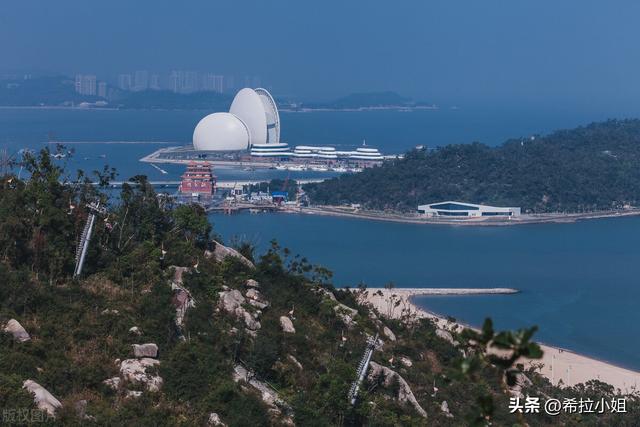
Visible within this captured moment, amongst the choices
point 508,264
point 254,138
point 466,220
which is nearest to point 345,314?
point 508,264

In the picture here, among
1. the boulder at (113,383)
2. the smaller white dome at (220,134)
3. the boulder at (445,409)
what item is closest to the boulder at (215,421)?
the boulder at (113,383)

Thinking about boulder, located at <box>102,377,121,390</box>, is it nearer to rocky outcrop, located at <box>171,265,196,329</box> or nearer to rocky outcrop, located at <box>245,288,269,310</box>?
rocky outcrop, located at <box>171,265,196,329</box>

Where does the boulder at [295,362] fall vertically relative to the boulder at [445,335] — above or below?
above

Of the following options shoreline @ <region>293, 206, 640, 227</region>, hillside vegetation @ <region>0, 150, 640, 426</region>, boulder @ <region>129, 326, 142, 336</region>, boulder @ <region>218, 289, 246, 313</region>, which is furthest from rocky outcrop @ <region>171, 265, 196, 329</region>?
shoreline @ <region>293, 206, 640, 227</region>

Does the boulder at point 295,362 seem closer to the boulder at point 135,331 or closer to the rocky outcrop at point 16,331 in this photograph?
the boulder at point 135,331

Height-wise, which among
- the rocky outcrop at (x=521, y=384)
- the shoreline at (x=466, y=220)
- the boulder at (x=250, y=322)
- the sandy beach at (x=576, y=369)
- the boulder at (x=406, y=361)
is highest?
the boulder at (x=250, y=322)

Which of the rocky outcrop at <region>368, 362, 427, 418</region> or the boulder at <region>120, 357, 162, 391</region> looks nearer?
the boulder at <region>120, 357, 162, 391</region>

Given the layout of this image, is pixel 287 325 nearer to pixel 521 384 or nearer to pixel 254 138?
pixel 521 384
